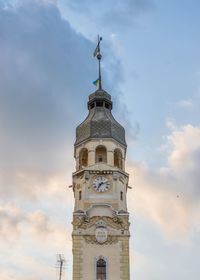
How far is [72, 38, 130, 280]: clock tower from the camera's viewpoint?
5184cm

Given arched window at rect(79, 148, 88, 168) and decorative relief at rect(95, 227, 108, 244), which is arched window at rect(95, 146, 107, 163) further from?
decorative relief at rect(95, 227, 108, 244)

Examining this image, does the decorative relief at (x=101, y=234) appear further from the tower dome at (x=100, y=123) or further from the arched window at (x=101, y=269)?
the tower dome at (x=100, y=123)

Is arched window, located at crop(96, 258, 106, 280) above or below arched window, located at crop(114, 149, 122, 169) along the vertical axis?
below

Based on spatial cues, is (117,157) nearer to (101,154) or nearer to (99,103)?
(101,154)

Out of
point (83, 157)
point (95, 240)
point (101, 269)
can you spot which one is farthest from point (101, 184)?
point (101, 269)

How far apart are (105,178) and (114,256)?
26.2 ft

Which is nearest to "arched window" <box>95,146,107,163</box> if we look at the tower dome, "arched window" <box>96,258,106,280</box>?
the tower dome

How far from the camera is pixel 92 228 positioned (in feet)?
176

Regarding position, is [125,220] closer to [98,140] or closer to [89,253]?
[89,253]

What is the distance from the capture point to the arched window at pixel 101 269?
51.3 meters

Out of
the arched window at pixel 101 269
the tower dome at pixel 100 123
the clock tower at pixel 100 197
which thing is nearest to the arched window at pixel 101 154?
the clock tower at pixel 100 197

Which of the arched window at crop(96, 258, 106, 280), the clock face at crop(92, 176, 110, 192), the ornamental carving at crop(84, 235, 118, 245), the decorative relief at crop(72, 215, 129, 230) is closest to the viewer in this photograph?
the arched window at crop(96, 258, 106, 280)

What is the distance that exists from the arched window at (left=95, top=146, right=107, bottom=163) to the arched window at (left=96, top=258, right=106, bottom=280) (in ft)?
36.0

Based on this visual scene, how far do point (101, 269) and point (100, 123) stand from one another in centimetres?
1571
